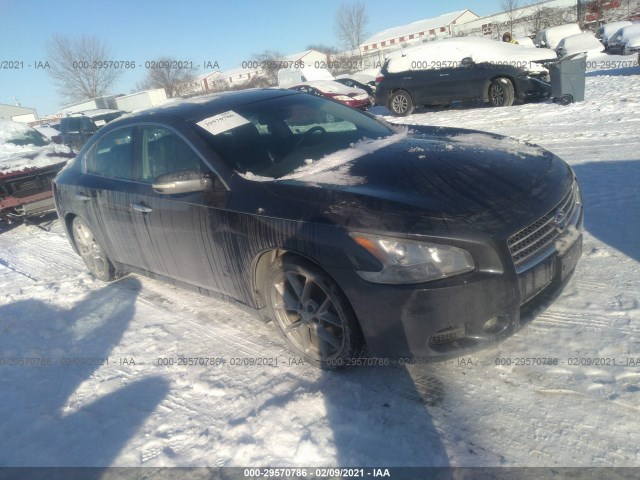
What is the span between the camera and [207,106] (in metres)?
3.54

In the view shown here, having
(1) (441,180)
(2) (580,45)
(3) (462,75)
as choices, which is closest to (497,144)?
(1) (441,180)

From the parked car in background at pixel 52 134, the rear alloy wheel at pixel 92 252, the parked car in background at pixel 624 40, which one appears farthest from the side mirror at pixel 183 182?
the parked car in background at pixel 624 40

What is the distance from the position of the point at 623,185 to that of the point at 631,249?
1.54 metres

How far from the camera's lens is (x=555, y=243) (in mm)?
2482

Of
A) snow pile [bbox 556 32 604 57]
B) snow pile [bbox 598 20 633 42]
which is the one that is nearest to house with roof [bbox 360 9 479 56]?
snow pile [bbox 598 20 633 42]

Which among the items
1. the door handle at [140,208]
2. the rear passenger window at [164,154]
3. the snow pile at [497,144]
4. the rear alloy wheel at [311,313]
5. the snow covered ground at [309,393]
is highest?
the rear passenger window at [164,154]

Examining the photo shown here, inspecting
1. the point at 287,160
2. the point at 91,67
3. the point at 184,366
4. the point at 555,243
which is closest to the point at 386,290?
the point at 555,243

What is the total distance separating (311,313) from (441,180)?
107 centimetres

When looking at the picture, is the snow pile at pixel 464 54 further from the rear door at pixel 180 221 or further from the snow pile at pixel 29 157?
the rear door at pixel 180 221

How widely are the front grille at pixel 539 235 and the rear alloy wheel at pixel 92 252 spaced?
3862 millimetres

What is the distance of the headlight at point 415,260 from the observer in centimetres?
220

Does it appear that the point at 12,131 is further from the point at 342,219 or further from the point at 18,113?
the point at 18,113

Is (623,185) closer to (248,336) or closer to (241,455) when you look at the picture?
(248,336)

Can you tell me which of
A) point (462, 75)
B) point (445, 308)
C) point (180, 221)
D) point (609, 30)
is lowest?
point (445, 308)
